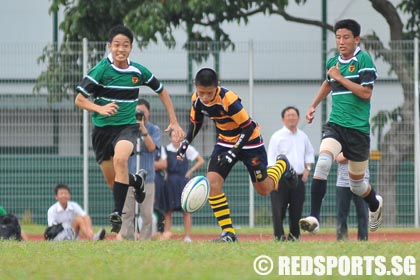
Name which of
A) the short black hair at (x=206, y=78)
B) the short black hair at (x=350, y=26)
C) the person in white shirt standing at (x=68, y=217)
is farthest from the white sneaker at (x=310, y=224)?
the person in white shirt standing at (x=68, y=217)

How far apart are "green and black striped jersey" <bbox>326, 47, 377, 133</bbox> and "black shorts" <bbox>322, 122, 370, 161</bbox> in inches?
2.1

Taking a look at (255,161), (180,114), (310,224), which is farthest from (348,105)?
(180,114)

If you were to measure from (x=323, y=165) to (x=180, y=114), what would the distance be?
9164 mm

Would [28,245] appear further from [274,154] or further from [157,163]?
[157,163]

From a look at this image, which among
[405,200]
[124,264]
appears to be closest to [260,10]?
[405,200]

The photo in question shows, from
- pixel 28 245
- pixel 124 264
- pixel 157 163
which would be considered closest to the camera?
pixel 124 264

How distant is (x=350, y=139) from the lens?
13625 mm

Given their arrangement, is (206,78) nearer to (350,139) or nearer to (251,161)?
(251,161)

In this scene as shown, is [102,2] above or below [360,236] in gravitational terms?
above

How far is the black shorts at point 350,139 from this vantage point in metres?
13.6

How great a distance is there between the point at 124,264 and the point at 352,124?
4.06 meters

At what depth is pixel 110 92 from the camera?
46.2ft

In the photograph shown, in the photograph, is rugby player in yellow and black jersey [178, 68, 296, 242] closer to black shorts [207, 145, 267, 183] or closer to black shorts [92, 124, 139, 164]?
black shorts [207, 145, 267, 183]

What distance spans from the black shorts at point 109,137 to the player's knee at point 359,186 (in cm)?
247
